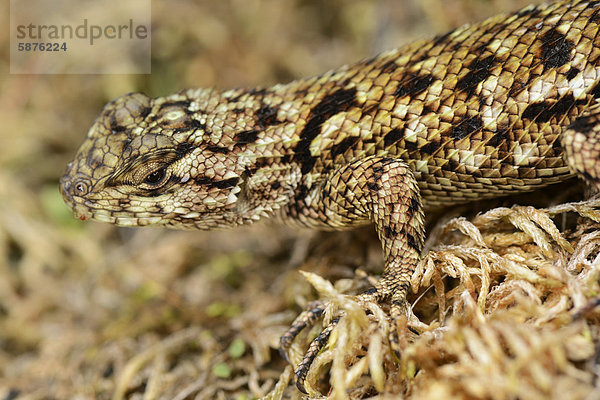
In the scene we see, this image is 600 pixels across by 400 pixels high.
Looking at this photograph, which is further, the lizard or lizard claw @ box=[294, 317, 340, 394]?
lizard claw @ box=[294, 317, 340, 394]

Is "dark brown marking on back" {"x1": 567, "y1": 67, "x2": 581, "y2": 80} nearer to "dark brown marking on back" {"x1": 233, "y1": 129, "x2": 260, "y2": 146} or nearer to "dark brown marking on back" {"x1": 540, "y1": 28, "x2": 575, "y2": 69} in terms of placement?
"dark brown marking on back" {"x1": 540, "y1": 28, "x2": 575, "y2": 69}

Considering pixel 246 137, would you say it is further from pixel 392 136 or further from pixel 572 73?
pixel 572 73

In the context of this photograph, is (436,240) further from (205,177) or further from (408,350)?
(205,177)

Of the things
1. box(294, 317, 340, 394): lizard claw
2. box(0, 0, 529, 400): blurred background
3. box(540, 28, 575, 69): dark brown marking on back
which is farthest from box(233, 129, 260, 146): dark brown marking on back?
box(540, 28, 575, 69): dark brown marking on back

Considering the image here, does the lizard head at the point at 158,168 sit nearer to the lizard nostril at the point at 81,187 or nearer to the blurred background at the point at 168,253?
the lizard nostril at the point at 81,187

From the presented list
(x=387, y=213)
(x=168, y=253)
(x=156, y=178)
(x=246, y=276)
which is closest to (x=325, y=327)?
(x=387, y=213)

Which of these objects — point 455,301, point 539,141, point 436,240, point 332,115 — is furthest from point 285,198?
point 539,141
